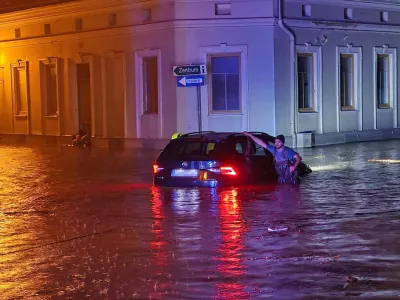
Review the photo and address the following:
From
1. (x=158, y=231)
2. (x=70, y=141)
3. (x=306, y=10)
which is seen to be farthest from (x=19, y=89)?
(x=158, y=231)

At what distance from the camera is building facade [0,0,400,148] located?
28.0 meters

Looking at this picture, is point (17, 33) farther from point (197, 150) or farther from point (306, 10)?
point (197, 150)

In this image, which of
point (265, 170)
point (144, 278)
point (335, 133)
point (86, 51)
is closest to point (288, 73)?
point (335, 133)

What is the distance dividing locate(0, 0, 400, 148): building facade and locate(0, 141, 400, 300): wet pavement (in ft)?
31.2

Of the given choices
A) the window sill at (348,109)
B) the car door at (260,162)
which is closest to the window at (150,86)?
the window sill at (348,109)

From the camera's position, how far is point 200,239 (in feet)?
34.1

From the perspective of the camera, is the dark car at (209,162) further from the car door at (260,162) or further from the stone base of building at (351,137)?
the stone base of building at (351,137)

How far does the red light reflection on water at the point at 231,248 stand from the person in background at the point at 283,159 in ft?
6.35

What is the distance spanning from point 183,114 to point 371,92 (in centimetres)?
906

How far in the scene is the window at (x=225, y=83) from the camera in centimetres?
2830

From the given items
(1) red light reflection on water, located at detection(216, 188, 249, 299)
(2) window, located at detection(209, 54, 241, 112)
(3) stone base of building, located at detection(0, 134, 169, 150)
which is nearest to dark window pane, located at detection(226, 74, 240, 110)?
(2) window, located at detection(209, 54, 241, 112)

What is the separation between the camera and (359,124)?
32.0 meters

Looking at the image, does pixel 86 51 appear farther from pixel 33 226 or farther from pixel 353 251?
pixel 353 251

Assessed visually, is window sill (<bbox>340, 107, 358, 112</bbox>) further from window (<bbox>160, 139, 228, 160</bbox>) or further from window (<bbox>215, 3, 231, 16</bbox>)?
window (<bbox>160, 139, 228, 160</bbox>)
